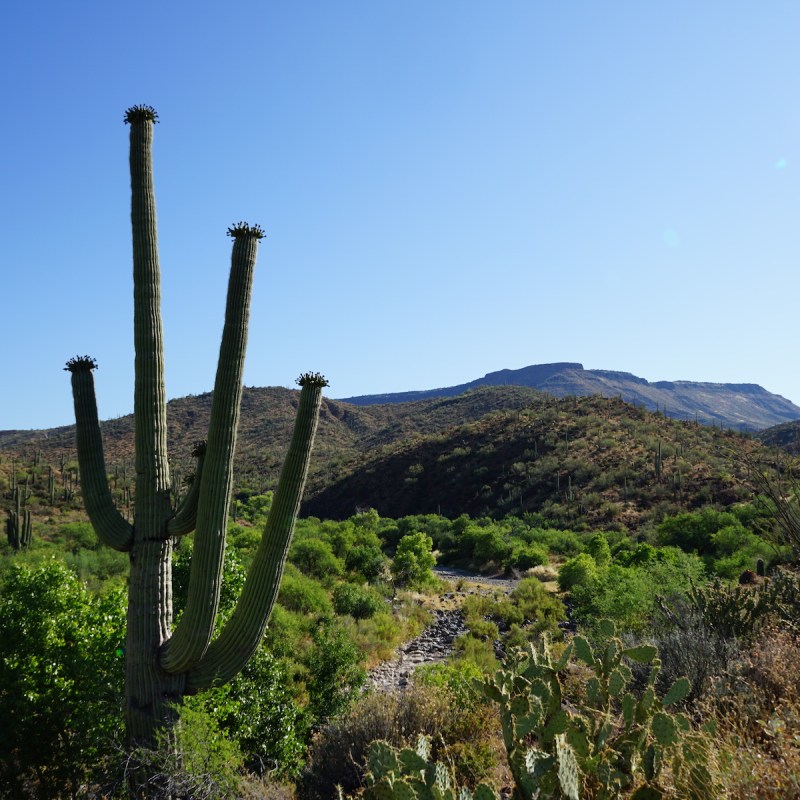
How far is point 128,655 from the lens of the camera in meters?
5.32

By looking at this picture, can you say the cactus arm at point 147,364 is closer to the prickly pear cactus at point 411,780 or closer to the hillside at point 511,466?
the prickly pear cactus at point 411,780

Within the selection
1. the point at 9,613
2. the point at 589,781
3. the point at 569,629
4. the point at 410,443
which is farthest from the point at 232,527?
the point at 410,443

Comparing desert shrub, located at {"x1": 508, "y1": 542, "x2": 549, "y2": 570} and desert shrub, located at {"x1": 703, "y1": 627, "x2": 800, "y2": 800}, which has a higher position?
desert shrub, located at {"x1": 703, "y1": 627, "x2": 800, "y2": 800}

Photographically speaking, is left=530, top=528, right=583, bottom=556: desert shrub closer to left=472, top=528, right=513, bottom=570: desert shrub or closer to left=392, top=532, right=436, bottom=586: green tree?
left=472, top=528, right=513, bottom=570: desert shrub

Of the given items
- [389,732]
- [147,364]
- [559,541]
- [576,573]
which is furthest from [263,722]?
[559,541]

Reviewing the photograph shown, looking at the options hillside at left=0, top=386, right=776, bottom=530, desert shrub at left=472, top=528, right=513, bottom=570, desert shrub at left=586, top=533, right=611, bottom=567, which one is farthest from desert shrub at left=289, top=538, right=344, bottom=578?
desert shrub at left=586, top=533, right=611, bottom=567

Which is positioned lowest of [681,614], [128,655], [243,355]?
[681,614]

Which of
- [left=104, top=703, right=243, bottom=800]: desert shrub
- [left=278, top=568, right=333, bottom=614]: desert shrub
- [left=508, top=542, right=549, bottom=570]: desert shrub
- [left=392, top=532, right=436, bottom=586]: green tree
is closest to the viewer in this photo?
[left=104, top=703, right=243, bottom=800]: desert shrub

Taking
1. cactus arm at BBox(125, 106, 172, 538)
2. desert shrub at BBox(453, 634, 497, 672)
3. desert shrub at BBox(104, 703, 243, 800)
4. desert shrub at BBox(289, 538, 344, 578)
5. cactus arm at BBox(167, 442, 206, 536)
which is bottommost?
desert shrub at BBox(453, 634, 497, 672)

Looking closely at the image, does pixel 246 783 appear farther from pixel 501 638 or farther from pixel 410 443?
pixel 410 443

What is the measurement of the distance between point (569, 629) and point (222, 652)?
1374cm

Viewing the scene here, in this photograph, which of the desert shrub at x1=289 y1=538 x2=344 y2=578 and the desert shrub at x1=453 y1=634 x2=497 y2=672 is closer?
the desert shrub at x1=453 y1=634 x2=497 y2=672

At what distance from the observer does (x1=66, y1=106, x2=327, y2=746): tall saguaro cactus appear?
17.1 feet

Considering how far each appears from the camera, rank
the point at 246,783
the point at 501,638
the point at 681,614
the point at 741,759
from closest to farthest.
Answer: the point at 741,759 → the point at 246,783 → the point at 681,614 → the point at 501,638
